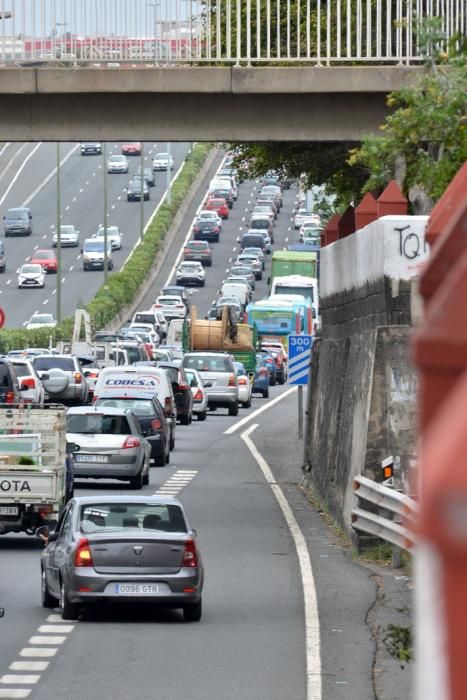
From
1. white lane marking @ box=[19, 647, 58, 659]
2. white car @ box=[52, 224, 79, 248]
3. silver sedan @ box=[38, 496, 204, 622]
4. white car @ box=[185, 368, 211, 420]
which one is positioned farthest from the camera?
white car @ box=[52, 224, 79, 248]

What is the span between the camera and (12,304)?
111875 mm

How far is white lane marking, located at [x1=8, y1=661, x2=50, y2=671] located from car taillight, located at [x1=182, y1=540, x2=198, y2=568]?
2896 mm

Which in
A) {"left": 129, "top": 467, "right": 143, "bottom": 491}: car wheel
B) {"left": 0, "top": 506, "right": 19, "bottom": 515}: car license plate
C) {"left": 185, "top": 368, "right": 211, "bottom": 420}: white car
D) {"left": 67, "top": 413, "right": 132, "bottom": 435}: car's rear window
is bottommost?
{"left": 185, "top": 368, "right": 211, "bottom": 420}: white car

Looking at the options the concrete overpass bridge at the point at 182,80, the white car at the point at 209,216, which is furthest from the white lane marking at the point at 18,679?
the white car at the point at 209,216

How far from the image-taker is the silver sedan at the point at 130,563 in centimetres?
1736

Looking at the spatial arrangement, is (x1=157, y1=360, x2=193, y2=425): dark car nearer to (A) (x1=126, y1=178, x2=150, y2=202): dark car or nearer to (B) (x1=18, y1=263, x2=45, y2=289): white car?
(B) (x1=18, y1=263, x2=45, y2=289): white car

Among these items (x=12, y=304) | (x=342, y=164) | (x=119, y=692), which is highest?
(x=342, y=164)

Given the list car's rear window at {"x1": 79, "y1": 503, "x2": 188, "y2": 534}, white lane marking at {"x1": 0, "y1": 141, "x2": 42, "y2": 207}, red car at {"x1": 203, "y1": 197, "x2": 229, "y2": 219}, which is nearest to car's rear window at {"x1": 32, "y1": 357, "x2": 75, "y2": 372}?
car's rear window at {"x1": 79, "y1": 503, "x2": 188, "y2": 534}

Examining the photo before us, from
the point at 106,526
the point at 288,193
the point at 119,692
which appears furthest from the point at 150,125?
the point at 288,193

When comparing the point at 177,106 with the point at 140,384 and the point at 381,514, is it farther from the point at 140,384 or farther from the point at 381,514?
the point at 140,384

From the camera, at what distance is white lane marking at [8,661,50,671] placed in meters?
14.5

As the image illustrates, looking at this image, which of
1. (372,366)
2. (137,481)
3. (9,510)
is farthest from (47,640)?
(137,481)

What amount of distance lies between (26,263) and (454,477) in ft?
405

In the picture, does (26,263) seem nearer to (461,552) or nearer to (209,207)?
(209,207)
